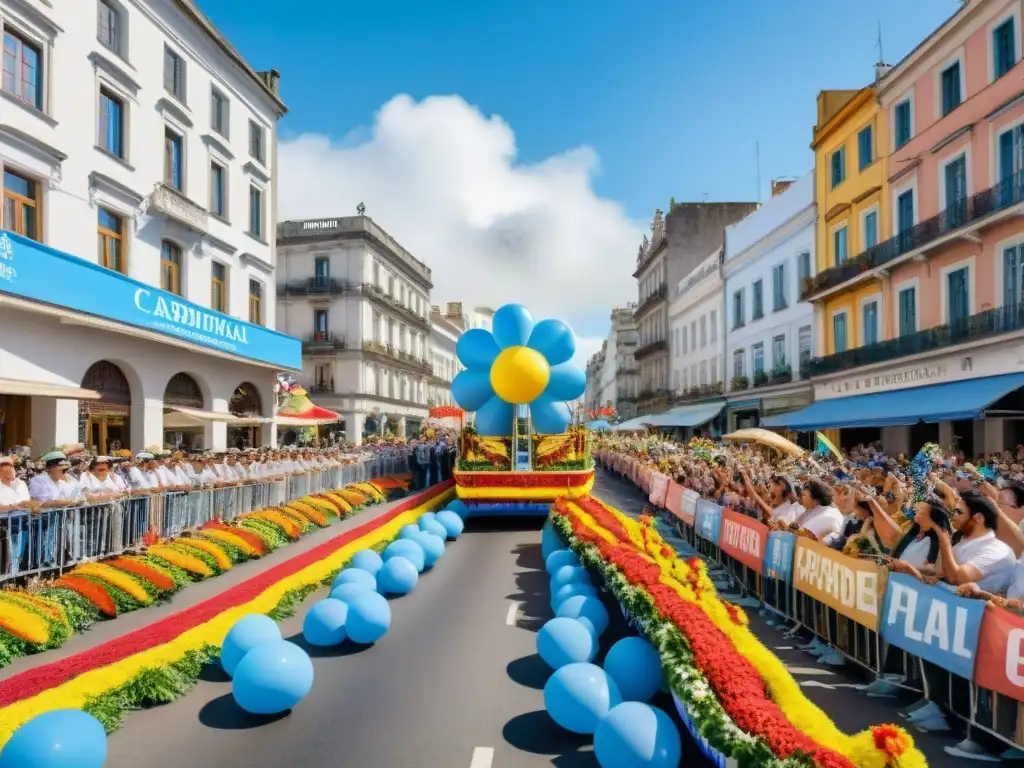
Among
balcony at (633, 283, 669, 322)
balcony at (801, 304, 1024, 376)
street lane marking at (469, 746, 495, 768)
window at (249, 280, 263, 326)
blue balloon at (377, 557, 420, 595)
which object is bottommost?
street lane marking at (469, 746, 495, 768)

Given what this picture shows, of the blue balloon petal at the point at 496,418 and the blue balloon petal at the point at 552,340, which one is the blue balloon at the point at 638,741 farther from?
the blue balloon petal at the point at 496,418

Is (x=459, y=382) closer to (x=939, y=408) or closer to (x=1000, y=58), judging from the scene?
(x=939, y=408)

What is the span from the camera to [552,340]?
1755 cm

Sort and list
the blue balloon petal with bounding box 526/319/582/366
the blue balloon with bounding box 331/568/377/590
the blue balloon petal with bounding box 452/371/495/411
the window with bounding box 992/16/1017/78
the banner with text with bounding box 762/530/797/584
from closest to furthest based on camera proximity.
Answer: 1. the banner with text with bounding box 762/530/797/584
2. the blue balloon with bounding box 331/568/377/590
3. the blue balloon petal with bounding box 526/319/582/366
4. the blue balloon petal with bounding box 452/371/495/411
5. the window with bounding box 992/16/1017/78

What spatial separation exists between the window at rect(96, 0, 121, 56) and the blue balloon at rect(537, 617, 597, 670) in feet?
59.5

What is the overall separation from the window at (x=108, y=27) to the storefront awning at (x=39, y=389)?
8773 mm

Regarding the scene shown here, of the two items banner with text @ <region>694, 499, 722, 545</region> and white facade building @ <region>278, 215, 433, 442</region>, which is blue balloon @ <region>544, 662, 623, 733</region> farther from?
white facade building @ <region>278, 215, 433, 442</region>

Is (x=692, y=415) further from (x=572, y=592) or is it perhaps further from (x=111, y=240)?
(x=572, y=592)

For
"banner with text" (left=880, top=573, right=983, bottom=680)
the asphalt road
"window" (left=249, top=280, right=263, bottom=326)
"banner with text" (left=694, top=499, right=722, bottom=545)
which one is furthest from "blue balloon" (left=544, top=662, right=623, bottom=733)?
"window" (left=249, top=280, right=263, bottom=326)

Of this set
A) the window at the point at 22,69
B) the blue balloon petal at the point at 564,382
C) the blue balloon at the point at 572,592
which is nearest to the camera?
the blue balloon at the point at 572,592

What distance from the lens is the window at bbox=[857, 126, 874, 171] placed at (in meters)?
26.6

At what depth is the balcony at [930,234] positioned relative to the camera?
19.3 m

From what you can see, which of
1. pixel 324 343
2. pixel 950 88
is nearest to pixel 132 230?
pixel 950 88

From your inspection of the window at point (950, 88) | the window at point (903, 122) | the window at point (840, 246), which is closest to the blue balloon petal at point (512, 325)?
the window at point (950, 88)
